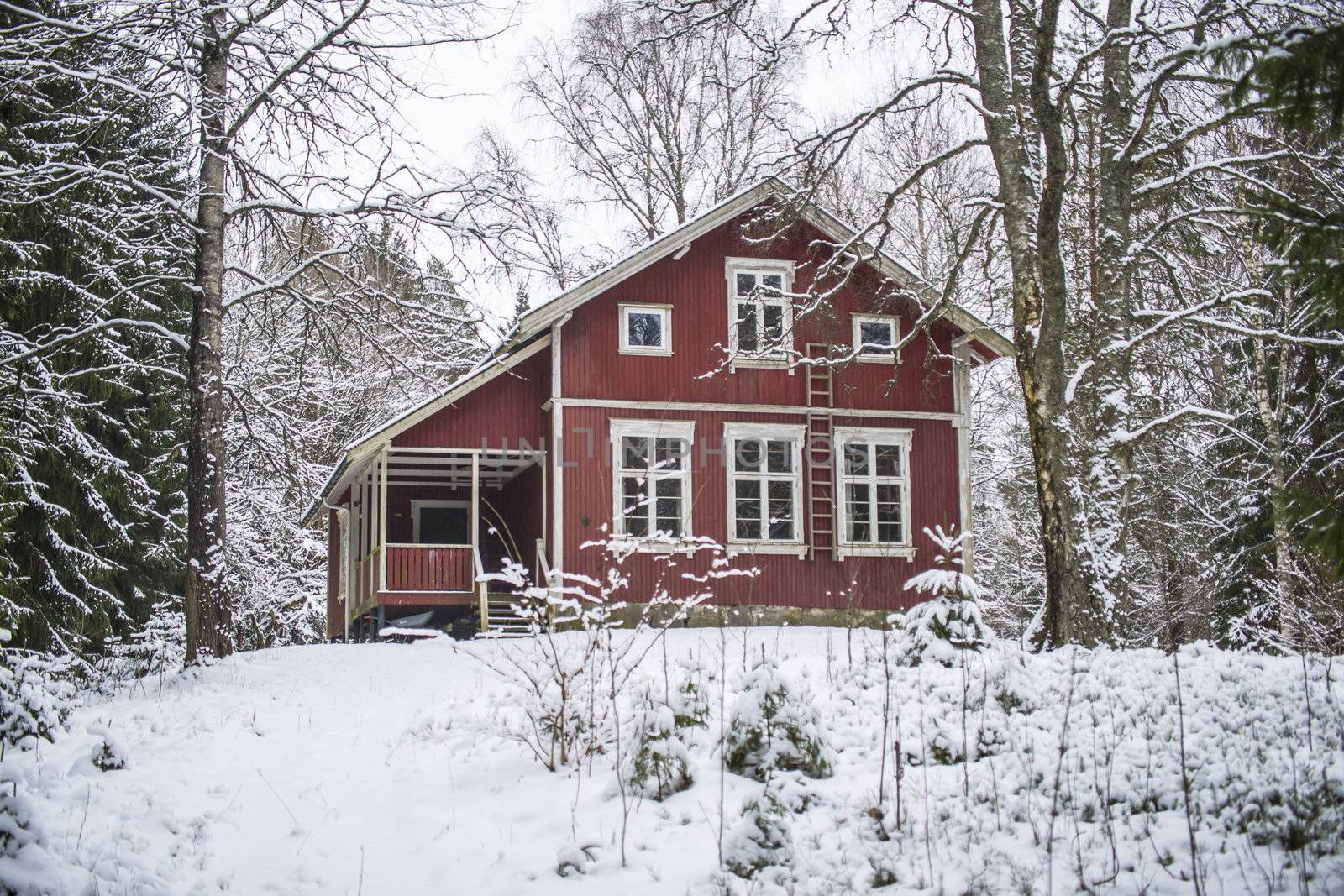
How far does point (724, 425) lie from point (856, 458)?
2.25 meters

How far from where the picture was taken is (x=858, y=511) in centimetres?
1911

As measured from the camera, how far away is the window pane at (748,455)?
18.8 meters

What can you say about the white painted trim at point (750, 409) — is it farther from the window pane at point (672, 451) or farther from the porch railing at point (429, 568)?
the porch railing at point (429, 568)

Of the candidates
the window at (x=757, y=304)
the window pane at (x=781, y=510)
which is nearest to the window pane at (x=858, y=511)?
the window pane at (x=781, y=510)

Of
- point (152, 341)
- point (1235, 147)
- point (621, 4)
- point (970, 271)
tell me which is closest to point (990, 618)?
point (970, 271)

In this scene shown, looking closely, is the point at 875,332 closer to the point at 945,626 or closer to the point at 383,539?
the point at 383,539

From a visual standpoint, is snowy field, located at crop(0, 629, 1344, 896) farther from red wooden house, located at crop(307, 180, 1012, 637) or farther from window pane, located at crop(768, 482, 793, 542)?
window pane, located at crop(768, 482, 793, 542)

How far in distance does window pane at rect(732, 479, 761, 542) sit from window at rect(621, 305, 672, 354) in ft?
7.82

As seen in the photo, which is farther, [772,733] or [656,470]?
[656,470]

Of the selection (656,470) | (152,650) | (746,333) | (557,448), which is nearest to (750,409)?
(746,333)

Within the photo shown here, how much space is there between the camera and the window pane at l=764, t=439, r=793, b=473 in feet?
62.3

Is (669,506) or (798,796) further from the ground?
(669,506)

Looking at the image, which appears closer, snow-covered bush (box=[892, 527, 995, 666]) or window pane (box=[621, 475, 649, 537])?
snow-covered bush (box=[892, 527, 995, 666])

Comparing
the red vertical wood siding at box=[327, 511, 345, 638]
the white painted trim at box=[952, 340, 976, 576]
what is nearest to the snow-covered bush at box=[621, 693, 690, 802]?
the white painted trim at box=[952, 340, 976, 576]
